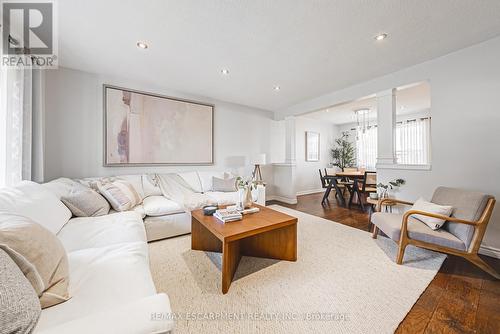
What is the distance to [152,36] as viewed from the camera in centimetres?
201

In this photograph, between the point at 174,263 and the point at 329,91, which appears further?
the point at 329,91

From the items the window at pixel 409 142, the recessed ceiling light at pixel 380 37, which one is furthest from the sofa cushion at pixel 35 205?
the window at pixel 409 142

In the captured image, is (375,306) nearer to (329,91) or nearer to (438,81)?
(438,81)

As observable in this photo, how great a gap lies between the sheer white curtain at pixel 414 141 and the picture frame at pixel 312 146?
2.25m

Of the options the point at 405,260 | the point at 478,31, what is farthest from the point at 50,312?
the point at 478,31

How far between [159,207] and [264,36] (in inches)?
94.3

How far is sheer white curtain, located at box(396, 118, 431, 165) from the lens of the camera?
4.86 m

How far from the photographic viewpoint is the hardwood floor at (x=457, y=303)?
1.18 meters

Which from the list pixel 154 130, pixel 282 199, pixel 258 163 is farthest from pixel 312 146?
pixel 154 130

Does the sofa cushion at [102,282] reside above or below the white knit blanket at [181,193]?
below

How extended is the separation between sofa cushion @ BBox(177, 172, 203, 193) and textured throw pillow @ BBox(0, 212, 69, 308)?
2.49m

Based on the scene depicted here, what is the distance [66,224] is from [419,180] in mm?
4188

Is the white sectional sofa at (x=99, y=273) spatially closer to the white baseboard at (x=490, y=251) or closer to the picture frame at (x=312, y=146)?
the white baseboard at (x=490, y=251)

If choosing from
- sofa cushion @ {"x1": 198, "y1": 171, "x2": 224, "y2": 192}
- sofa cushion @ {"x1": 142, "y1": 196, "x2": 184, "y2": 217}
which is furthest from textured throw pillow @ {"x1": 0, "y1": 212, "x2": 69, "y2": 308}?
sofa cushion @ {"x1": 198, "y1": 171, "x2": 224, "y2": 192}
